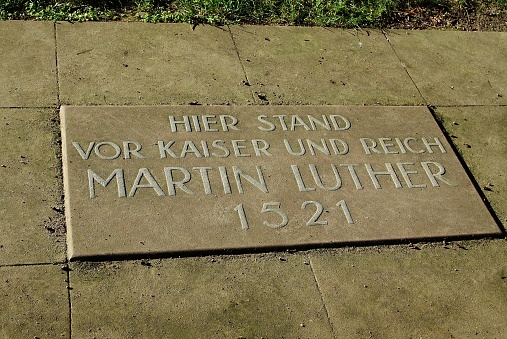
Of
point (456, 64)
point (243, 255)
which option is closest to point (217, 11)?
point (456, 64)

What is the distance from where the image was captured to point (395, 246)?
4.69 meters

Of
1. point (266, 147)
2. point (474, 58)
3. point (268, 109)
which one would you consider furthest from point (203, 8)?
point (474, 58)

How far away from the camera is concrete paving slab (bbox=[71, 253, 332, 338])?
391 centimetres

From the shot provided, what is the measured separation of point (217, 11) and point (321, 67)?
1.21 meters

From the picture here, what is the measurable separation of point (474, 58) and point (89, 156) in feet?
13.0

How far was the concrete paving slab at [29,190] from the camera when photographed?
4.24 m

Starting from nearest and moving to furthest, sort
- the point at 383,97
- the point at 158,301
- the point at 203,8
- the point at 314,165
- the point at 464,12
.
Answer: the point at 158,301, the point at 314,165, the point at 383,97, the point at 203,8, the point at 464,12

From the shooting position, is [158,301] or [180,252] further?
[180,252]

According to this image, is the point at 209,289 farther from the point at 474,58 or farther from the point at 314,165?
the point at 474,58

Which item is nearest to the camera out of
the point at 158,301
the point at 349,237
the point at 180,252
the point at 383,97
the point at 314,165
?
the point at 158,301

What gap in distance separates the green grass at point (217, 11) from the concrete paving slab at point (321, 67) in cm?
16

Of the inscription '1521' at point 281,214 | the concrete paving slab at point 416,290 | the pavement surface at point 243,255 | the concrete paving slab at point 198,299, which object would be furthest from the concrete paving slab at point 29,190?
the concrete paving slab at point 416,290

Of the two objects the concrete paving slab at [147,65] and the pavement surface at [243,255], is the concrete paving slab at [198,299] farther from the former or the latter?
the concrete paving slab at [147,65]

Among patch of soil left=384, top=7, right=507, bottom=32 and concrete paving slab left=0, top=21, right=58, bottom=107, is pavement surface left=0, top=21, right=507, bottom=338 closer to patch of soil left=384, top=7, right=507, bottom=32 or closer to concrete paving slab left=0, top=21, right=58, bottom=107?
concrete paving slab left=0, top=21, right=58, bottom=107
